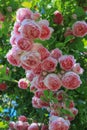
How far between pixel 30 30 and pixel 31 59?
170 mm

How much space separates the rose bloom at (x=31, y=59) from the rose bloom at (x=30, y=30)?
0.33 feet

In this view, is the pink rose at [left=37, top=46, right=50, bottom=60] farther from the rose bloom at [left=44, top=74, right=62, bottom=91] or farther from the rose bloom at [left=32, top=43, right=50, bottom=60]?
the rose bloom at [left=44, top=74, right=62, bottom=91]

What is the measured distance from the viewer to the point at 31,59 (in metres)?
2.46

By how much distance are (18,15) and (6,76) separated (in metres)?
0.47

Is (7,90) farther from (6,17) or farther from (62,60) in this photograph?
(62,60)

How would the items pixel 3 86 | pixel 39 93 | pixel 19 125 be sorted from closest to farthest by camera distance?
pixel 39 93
pixel 19 125
pixel 3 86

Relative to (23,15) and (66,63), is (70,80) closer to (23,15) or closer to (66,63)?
(66,63)

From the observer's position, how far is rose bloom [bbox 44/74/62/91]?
250 cm

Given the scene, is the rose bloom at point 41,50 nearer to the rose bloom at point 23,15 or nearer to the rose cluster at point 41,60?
the rose cluster at point 41,60

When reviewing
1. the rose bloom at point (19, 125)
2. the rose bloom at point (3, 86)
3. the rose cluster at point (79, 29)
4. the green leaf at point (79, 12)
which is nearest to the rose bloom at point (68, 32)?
the rose cluster at point (79, 29)

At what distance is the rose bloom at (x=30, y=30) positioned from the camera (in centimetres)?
245

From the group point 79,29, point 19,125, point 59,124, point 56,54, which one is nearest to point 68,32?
point 79,29

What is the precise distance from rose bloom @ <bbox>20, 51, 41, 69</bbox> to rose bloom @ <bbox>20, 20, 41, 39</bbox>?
0.10 m

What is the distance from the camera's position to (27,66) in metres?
2.52
